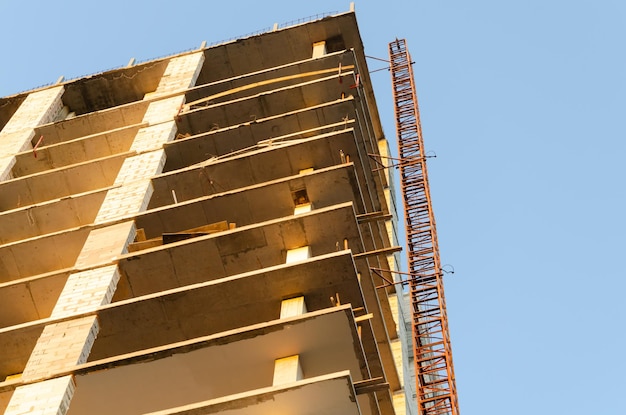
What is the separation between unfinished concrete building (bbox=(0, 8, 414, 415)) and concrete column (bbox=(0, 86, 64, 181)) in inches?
2.9

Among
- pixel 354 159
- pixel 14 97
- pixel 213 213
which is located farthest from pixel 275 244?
pixel 14 97

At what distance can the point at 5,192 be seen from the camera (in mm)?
22625

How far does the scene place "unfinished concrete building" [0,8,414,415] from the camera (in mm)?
13469

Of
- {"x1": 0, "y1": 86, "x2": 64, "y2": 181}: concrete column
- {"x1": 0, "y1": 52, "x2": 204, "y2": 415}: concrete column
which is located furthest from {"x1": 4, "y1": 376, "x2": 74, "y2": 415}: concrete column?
{"x1": 0, "y1": 86, "x2": 64, "y2": 181}: concrete column

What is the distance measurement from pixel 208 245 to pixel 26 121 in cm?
1311

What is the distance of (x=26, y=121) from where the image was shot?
1073 inches

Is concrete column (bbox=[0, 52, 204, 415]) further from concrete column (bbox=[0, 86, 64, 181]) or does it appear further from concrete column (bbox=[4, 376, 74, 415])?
concrete column (bbox=[0, 86, 64, 181])

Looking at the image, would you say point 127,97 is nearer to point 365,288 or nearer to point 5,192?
point 5,192

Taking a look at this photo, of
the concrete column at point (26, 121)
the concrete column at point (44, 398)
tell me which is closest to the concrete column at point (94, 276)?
the concrete column at point (44, 398)

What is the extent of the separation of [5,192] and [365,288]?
985 cm

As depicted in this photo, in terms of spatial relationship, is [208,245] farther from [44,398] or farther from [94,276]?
[44,398]

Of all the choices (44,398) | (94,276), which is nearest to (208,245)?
(94,276)

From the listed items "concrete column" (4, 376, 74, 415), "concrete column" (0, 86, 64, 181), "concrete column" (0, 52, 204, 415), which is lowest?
"concrete column" (4, 376, 74, 415)

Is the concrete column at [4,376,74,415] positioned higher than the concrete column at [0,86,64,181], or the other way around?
the concrete column at [0,86,64,181]
